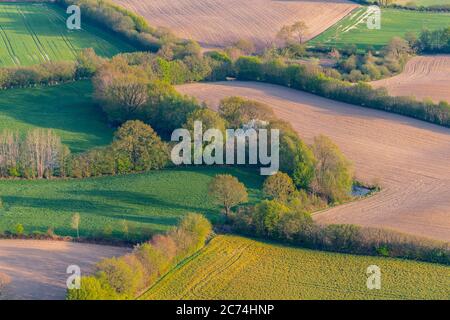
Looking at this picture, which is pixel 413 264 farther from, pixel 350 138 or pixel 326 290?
pixel 350 138

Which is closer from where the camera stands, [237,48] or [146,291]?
[146,291]

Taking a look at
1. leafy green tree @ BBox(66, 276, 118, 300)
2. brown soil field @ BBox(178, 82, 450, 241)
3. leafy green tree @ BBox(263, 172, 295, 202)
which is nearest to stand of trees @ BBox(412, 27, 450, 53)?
brown soil field @ BBox(178, 82, 450, 241)

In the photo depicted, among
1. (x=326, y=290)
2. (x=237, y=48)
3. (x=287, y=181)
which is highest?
(x=237, y=48)

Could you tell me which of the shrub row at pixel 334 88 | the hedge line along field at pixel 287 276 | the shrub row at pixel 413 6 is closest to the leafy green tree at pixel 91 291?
the hedge line along field at pixel 287 276

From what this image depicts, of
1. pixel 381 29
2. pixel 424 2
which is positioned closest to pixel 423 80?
pixel 381 29

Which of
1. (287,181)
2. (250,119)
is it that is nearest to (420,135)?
(250,119)

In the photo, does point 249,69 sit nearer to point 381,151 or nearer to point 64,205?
point 381,151

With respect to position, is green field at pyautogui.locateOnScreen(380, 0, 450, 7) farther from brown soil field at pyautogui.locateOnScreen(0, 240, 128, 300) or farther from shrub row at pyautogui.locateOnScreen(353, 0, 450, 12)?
brown soil field at pyautogui.locateOnScreen(0, 240, 128, 300)
